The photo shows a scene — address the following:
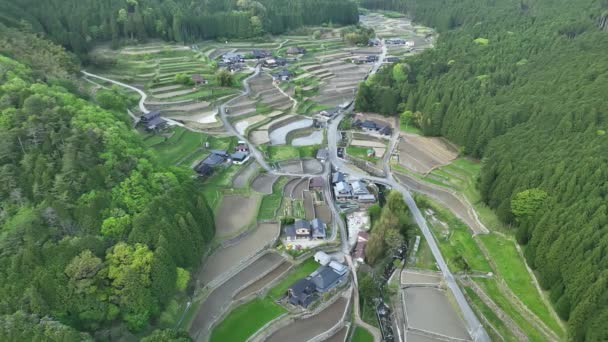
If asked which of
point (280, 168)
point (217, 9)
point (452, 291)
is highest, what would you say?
point (217, 9)

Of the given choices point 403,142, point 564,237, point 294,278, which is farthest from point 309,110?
point 564,237

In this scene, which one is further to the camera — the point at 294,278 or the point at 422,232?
the point at 422,232

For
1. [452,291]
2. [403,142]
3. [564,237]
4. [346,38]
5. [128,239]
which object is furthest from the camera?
[346,38]

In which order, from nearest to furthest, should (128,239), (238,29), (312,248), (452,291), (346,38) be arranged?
(128,239)
(452,291)
(312,248)
(238,29)
(346,38)

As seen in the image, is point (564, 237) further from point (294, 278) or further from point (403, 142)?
point (403, 142)

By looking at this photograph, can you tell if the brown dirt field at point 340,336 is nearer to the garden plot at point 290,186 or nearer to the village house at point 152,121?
the garden plot at point 290,186

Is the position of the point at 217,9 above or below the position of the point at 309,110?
above

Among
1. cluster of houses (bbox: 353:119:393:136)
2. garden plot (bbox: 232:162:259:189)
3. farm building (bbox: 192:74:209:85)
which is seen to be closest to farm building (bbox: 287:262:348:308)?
garden plot (bbox: 232:162:259:189)
